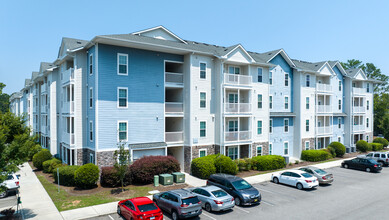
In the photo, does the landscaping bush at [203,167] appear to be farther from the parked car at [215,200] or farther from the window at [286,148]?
the window at [286,148]

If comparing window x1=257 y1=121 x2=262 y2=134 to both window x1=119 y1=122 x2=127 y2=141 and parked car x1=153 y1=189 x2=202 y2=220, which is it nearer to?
window x1=119 y1=122 x2=127 y2=141

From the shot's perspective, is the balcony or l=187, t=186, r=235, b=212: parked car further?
the balcony

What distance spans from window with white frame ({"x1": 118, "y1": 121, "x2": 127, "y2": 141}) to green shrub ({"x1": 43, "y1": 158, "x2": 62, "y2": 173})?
24.6 ft

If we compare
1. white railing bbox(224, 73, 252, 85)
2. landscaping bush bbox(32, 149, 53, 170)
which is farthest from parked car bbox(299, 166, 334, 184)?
landscaping bush bbox(32, 149, 53, 170)

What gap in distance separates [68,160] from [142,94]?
9811 mm

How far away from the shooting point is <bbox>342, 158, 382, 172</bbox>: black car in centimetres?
2628

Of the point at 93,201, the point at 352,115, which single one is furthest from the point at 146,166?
the point at 352,115

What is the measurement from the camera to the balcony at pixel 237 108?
2631 centimetres

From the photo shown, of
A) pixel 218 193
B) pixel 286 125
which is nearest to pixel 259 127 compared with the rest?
pixel 286 125

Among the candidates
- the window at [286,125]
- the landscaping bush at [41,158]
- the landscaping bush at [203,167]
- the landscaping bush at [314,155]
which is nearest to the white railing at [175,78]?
the landscaping bush at [203,167]

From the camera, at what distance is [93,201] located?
16531mm

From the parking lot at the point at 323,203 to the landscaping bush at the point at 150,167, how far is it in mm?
6174

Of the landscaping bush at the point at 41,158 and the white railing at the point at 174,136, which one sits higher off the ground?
the white railing at the point at 174,136

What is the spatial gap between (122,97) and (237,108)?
12.1 metres
